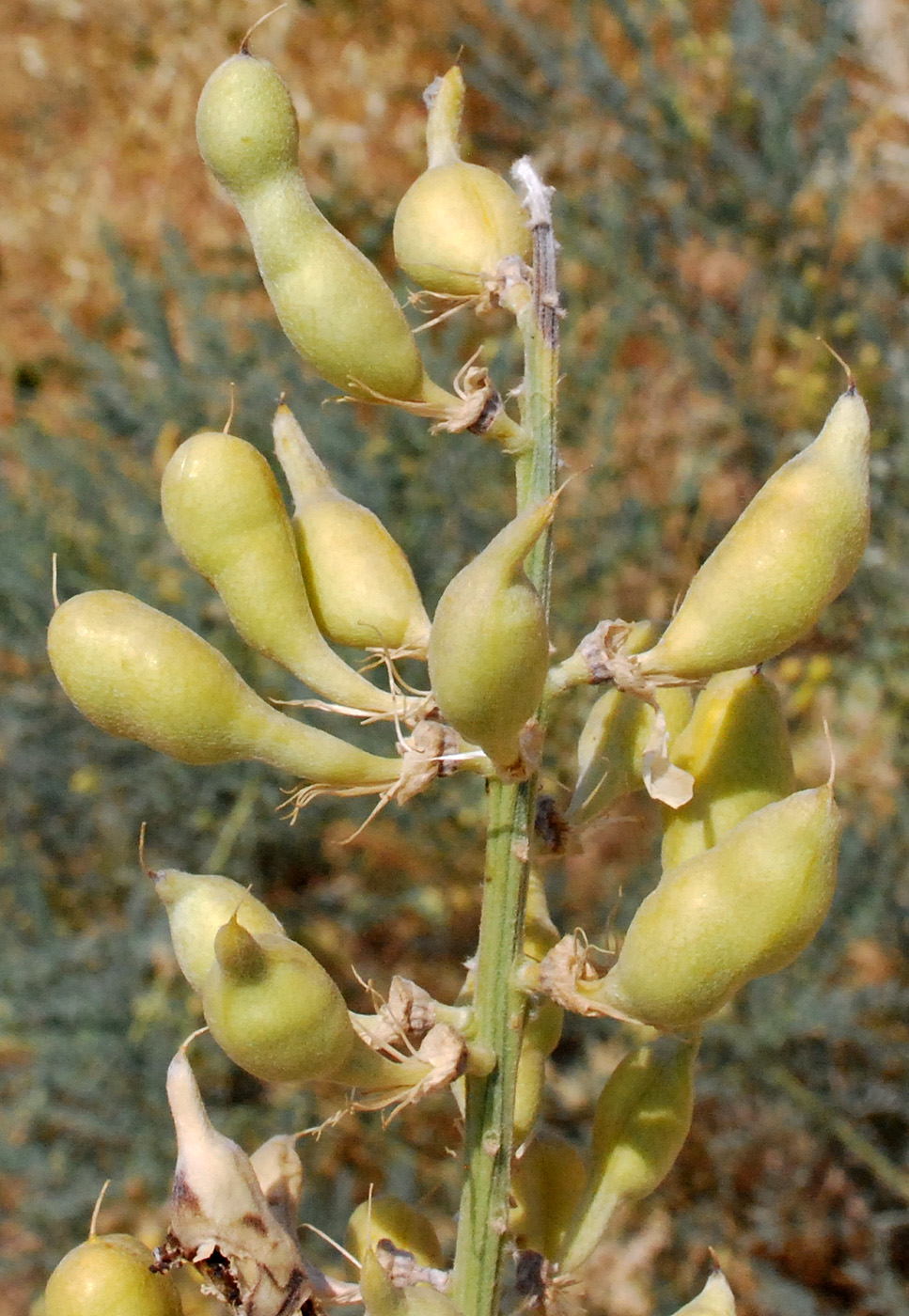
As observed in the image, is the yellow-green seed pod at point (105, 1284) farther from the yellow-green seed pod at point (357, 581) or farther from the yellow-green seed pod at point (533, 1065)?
the yellow-green seed pod at point (357, 581)

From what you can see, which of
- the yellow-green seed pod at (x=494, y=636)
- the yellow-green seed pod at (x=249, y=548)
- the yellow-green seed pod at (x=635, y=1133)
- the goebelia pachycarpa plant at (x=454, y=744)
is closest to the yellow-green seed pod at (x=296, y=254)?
the goebelia pachycarpa plant at (x=454, y=744)

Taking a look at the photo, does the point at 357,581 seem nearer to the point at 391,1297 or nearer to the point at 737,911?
the point at 737,911

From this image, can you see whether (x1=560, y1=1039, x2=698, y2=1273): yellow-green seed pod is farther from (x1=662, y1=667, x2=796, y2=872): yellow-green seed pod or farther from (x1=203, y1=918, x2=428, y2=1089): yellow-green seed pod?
(x1=203, y1=918, x2=428, y2=1089): yellow-green seed pod

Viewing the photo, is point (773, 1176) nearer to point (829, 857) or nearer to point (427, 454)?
point (427, 454)

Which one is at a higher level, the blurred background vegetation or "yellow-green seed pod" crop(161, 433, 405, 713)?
"yellow-green seed pod" crop(161, 433, 405, 713)

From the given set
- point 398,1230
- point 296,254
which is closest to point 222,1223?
point 398,1230

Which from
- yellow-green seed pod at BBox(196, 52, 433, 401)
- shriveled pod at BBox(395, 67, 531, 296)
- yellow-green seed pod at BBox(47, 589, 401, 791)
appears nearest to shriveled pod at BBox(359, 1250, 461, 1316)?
yellow-green seed pod at BBox(47, 589, 401, 791)

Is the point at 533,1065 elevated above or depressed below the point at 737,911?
below
